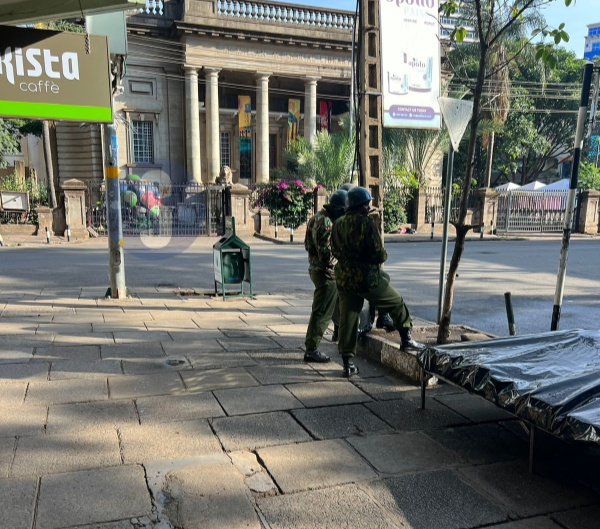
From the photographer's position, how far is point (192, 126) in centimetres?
2708

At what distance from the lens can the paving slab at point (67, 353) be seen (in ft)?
16.5

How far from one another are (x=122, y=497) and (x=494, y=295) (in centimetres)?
807

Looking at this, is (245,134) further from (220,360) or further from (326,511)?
(326,511)

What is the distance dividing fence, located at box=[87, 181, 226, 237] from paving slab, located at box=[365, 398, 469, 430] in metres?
18.5

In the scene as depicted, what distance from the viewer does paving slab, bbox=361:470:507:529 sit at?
8.47 ft

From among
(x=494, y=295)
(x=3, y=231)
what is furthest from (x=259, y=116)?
(x=494, y=295)

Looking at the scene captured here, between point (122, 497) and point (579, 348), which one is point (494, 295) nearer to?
point (579, 348)

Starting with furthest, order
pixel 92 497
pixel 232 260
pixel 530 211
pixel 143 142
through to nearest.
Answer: pixel 143 142 → pixel 530 211 → pixel 232 260 → pixel 92 497

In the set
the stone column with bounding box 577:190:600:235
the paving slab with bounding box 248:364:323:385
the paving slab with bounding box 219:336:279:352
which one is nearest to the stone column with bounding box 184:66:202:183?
the stone column with bounding box 577:190:600:235

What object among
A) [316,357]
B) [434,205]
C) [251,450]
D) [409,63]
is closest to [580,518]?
[251,450]

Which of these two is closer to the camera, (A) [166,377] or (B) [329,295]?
(A) [166,377]

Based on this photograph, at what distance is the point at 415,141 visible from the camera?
25.1 m

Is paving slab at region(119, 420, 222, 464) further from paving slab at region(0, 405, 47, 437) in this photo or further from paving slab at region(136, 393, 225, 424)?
paving slab at region(0, 405, 47, 437)

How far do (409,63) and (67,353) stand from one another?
5.20 metres
